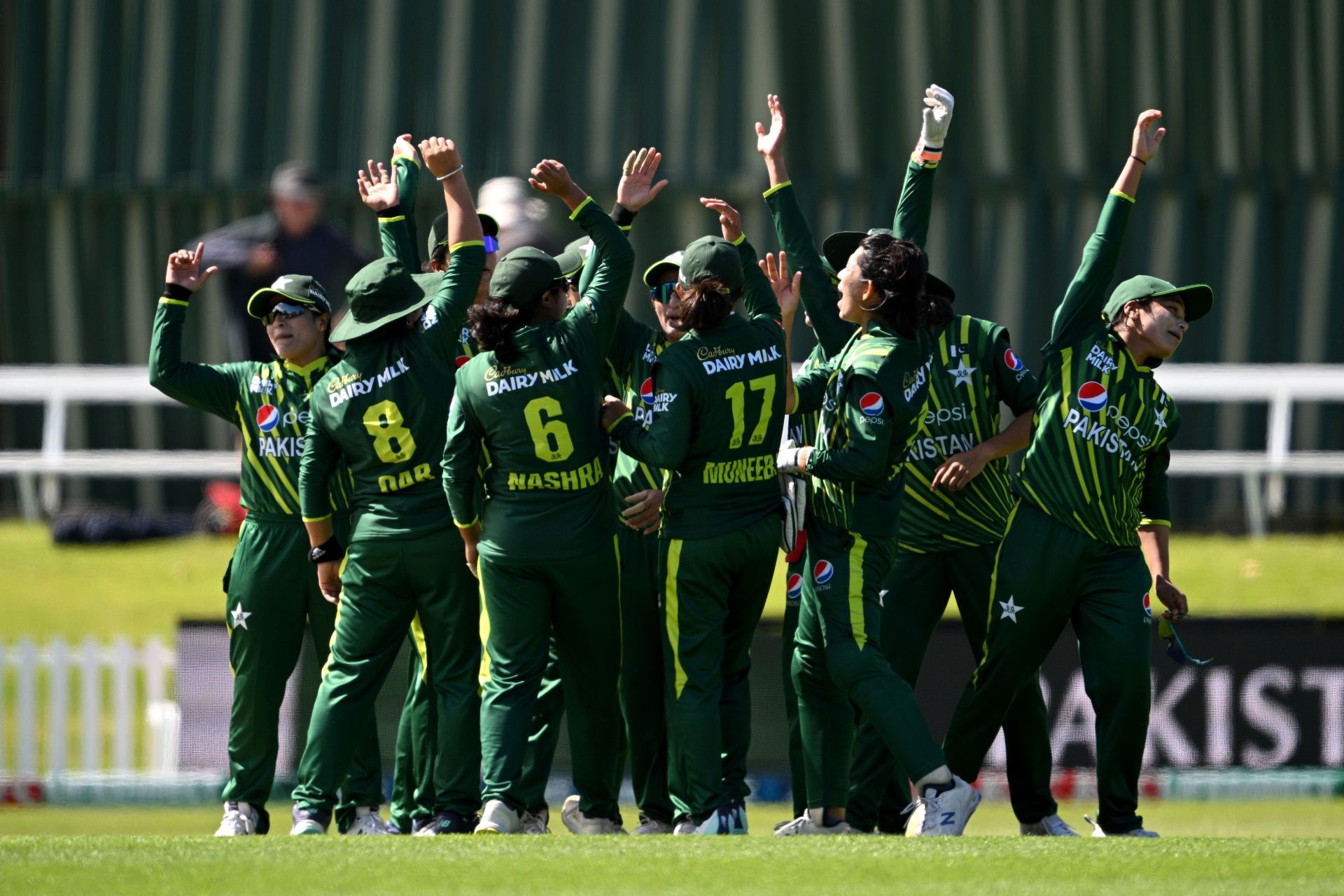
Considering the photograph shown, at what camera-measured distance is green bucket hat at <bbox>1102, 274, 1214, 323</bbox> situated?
283 inches

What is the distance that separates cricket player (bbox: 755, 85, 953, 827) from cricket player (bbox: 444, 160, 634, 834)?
64cm

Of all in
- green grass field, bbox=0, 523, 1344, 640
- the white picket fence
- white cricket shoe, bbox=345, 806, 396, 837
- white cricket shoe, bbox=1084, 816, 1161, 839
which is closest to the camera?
white cricket shoe, bbox=1084, 816, 1161, 839

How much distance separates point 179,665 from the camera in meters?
10.0

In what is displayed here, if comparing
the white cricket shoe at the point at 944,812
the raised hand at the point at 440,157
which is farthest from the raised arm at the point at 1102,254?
the raised hand at the point at 440,157

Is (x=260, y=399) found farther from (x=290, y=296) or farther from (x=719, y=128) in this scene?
(x=719, y=128)

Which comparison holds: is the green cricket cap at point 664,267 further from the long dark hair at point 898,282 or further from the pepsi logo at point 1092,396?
the pepsi logo at point 1092,396

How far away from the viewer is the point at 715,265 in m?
6.84

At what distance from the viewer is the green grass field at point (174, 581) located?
11992 mm

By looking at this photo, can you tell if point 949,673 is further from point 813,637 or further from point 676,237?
point 676,237

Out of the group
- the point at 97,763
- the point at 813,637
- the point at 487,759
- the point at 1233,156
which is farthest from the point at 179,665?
the point at 1233,156

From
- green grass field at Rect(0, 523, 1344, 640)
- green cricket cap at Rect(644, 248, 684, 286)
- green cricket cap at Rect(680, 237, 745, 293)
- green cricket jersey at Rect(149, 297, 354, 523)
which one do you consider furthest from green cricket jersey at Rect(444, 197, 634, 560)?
green grass field at Rect(0, 523, 1344, 640)

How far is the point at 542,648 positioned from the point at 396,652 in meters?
0.57

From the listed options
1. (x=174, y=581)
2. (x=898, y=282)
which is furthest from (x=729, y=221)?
(x=174, y=581)

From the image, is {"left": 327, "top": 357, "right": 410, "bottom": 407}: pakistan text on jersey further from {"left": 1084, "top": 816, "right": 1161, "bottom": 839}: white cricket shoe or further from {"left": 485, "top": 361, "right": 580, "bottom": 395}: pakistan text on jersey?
{"left": 1084, "top": 816, "right": 1161, "bottom": 839}: white cricket shoe
